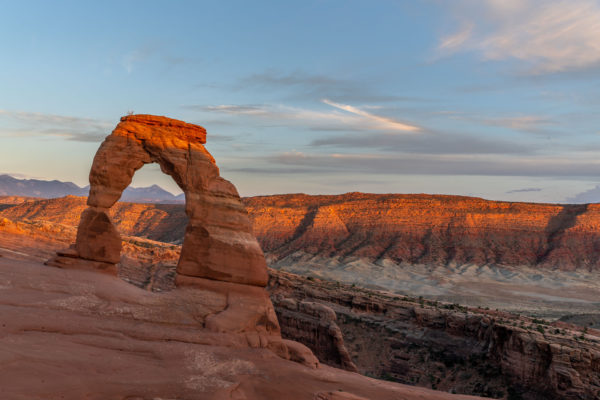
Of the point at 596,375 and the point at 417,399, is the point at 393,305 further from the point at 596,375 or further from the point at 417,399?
the point at 417,399

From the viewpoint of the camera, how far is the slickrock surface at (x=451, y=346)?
19.0 meters

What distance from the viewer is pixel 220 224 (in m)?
17.3

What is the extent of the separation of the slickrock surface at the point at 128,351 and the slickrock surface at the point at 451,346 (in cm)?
810

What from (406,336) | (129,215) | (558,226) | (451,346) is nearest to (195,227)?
(406,336)

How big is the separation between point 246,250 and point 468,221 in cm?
7892

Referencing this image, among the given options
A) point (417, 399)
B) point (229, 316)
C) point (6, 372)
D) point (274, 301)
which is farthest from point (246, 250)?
point (274, 301)

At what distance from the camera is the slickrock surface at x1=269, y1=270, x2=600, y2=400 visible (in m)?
19.0

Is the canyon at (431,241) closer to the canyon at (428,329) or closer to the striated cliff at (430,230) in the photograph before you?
the striated cliff at (430,230)

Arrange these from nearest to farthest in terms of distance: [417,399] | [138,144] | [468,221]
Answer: [417,399] < [138,144] < [468,221]

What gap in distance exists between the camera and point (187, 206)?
17.5m

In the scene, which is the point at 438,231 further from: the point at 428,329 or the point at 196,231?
the point at 196,231

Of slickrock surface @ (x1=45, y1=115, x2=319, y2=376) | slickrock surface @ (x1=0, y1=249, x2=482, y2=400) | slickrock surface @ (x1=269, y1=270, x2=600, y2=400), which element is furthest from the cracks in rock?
slickrock surface @ (x1=0, y1=249, x2=482, y2=400)

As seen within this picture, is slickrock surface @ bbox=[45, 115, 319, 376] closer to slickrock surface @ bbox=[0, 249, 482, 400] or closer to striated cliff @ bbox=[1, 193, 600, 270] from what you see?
slickrock surface @ bbox=[0, 249, 482, 400]

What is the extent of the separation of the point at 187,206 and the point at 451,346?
55.6ft
